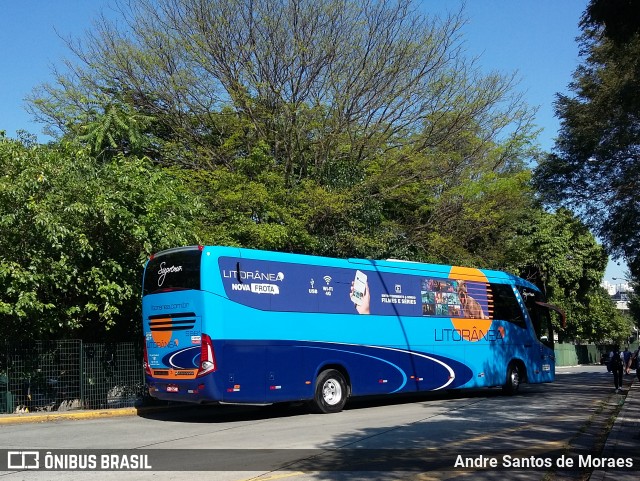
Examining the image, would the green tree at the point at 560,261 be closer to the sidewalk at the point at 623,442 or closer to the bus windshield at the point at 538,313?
the bus windshield at the point at 538,313

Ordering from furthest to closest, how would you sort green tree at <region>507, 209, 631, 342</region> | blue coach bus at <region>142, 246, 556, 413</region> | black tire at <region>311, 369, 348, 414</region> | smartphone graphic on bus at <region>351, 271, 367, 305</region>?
green tree at <region>507, 209, 631, 342</region>, smartphone graphic on bus at <region>351, 271, 367, 305</region>, black tire at <region>311, 369, 348, 414</region>, blue coach bus at <region>142, 246, 556, 413</region>

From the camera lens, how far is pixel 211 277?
1370cm

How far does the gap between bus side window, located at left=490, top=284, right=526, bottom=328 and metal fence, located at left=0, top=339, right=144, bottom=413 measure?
1063 cm

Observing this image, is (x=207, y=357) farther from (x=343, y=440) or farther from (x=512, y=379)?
(x=512, y=379)

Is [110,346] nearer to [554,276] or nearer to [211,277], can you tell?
[211,277]

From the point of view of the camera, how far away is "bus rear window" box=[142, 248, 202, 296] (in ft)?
45.5

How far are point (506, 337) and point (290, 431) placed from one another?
10.3 metres

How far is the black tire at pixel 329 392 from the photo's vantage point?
15560 millimetres

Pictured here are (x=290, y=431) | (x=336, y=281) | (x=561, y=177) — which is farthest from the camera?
(x=561, y=177)

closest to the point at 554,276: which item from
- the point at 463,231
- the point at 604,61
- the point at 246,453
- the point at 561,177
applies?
the point at 463,231

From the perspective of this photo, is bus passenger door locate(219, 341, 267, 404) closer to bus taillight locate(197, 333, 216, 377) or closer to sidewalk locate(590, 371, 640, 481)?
bus taillight locate(197, 333, 216, 377)

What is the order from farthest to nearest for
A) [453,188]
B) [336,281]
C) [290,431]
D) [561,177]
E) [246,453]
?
[453,188], [561,177], [336,281], [290,431], [246,453]

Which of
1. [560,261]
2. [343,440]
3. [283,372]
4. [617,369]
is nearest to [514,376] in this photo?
[617,369]

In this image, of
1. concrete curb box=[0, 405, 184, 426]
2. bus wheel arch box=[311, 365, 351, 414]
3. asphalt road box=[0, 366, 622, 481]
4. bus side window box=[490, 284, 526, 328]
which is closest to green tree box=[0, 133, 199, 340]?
concrete curb box=[0, 405, 184, 426]
